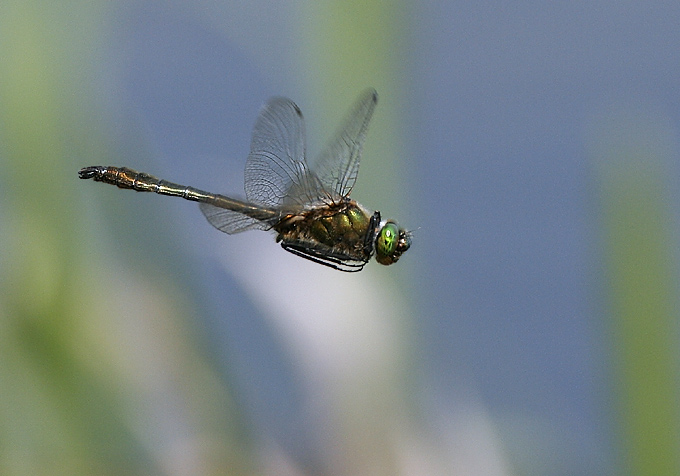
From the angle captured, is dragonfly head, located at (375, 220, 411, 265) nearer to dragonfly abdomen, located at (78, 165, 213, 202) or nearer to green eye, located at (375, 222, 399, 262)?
green eye, located at (375, 222, 399, 262)

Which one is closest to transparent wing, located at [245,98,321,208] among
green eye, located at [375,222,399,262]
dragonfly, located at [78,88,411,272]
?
dragonfly, located at [78,88,411,272]

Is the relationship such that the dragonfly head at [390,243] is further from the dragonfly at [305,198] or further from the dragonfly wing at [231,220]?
the dragonfly wing at [231,220]

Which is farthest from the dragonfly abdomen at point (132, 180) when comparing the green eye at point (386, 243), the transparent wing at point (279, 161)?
the green eye at point (386, 243)

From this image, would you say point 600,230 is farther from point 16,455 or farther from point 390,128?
point 16,455

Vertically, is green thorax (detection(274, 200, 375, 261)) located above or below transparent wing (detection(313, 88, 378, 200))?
below

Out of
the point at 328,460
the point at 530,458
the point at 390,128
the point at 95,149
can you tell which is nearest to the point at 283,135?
the point at 390,128

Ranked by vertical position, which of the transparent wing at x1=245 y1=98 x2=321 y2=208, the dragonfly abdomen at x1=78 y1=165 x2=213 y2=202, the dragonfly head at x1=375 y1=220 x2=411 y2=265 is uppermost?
the transparent wing at x1=245 y1=98 x2=321 y2=208
